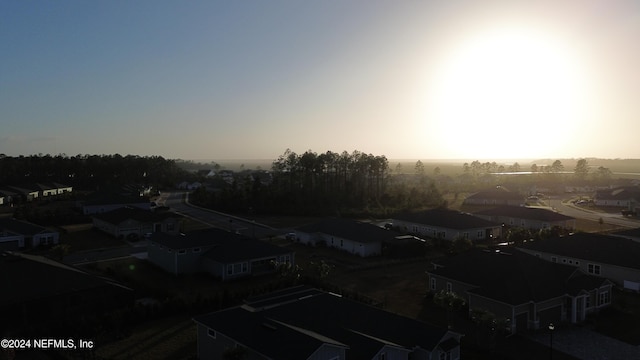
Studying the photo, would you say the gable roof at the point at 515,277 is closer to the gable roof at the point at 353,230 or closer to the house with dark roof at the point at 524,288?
the house with dark roof at the point at 524,288

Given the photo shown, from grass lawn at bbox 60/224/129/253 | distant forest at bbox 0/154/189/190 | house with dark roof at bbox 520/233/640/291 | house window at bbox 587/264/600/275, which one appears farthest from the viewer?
distant forest at bbox 0/154/189/190

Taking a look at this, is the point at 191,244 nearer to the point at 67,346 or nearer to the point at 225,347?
the point at 67,346

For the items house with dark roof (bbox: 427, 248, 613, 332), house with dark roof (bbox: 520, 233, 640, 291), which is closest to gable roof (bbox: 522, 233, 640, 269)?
house with dark roof (bbox: 520, 233, 640, 291)

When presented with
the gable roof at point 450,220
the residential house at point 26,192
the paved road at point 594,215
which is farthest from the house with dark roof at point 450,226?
the residential house at point 26,192

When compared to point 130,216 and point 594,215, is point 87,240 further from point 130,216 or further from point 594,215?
point 594,215

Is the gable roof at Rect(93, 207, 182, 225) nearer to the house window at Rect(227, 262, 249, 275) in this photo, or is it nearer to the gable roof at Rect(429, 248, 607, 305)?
the house window at Rect(227, 262, 249, 275)
